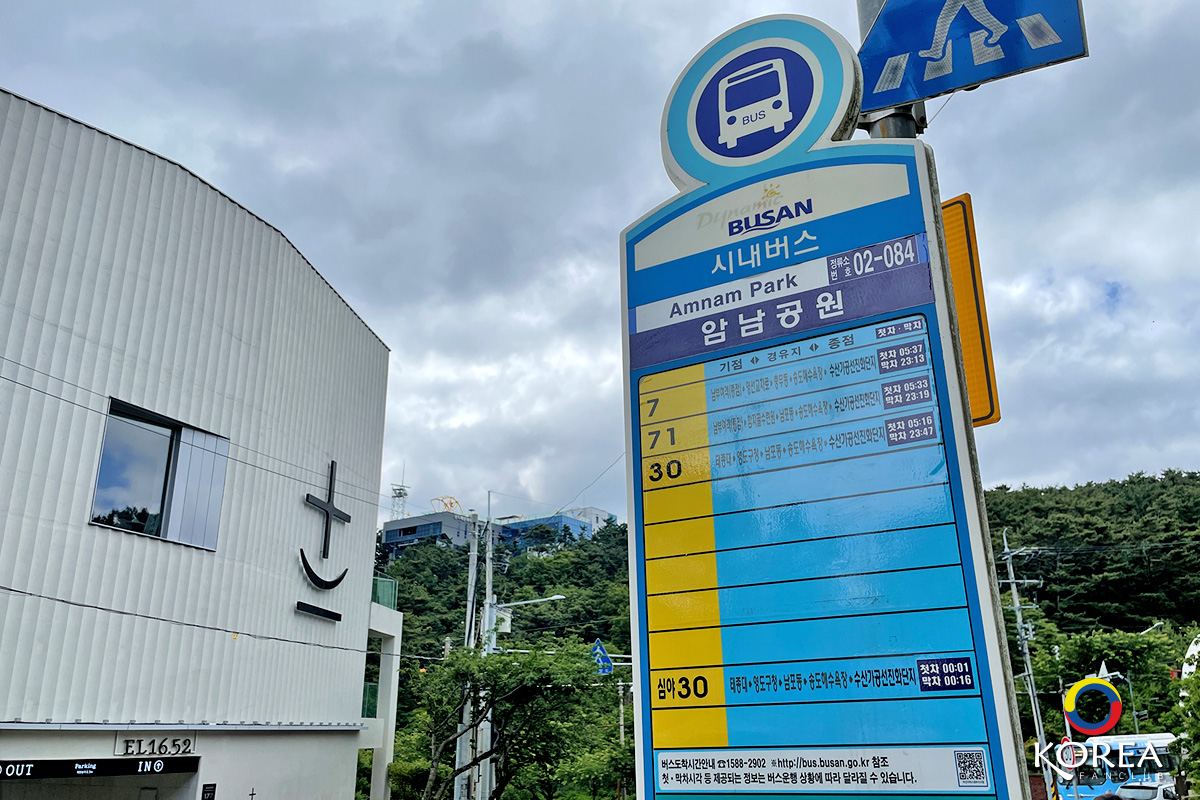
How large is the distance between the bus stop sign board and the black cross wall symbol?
1230cm

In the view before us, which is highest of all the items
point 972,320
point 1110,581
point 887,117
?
point 1110,581

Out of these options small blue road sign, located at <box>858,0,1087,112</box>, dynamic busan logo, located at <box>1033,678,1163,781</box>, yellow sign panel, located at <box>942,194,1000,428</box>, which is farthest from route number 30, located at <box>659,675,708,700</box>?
dynamic busan logo, located at <box>1033,678,1163,781</box>

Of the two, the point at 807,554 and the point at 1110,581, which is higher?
the point at 1110,581

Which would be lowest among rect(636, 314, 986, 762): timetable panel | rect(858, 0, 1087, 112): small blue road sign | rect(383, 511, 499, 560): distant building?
rect(636, 314, 986, 762): timetable panel

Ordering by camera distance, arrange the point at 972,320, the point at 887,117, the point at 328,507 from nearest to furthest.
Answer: the point at 972,320 < the point at 887,117 < the point at 328,507

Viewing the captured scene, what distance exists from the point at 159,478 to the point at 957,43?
1098 centimetres

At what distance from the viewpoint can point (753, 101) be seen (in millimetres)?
3754

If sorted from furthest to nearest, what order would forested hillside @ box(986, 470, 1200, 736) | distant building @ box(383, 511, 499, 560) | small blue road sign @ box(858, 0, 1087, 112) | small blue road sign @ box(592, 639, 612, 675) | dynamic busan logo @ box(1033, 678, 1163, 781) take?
distant building @ box(383, 511, 499, 560) < forested hillside @ box(986, 470, 1200, 736) < small blue road sign @ box(592, 639, 612, 675) < dynamic busan logo @ box(1033, 678, 1163, 781) < small blue road sign @ box(858, 0, 1087, 112)

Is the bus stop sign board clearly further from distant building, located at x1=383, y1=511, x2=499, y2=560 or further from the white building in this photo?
distant building, located at x1=383, y1=511, x2=499, y2=560

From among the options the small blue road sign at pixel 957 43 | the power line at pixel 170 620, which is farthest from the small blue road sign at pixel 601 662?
the small blue road sign at pixel 957 43

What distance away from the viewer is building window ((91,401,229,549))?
10977mm

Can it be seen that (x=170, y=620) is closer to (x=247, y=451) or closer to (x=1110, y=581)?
(x=247, y=451)

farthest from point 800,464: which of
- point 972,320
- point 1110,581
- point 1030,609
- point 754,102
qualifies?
point 1110,581

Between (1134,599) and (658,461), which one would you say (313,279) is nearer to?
(658,461)
